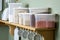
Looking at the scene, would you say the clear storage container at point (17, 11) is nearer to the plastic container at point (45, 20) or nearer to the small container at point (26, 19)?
the small container at point (26, 19)

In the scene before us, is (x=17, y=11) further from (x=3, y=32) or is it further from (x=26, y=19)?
(x=3, y=32)

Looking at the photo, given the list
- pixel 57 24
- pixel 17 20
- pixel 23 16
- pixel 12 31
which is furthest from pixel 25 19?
pixel 12 31

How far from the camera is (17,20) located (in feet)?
4.76

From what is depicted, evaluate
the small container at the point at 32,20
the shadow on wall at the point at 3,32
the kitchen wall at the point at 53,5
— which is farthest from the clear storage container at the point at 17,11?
the shadow on wall at the point at 3,32

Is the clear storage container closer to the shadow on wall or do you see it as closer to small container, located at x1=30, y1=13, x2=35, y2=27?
small container, located at x1=30, y1=13, x2=35, y2=27

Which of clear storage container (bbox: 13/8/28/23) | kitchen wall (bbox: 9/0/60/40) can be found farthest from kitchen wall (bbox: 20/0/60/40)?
clear storage container (bbox: 13/8/28/23)

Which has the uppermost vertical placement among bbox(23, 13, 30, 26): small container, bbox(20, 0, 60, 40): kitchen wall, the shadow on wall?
bbox(20, 0, 60, 40): kitchen wall

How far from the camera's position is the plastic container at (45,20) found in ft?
3.62

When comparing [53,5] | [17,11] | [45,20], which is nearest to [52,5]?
[53,5]

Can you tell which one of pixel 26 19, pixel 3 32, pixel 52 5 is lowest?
pixel 3 32

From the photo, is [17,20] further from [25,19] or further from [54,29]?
[54,29]

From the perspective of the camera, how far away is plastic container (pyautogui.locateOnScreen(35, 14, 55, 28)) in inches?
43.4

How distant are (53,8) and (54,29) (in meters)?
0.16

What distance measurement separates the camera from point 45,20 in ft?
3.65
